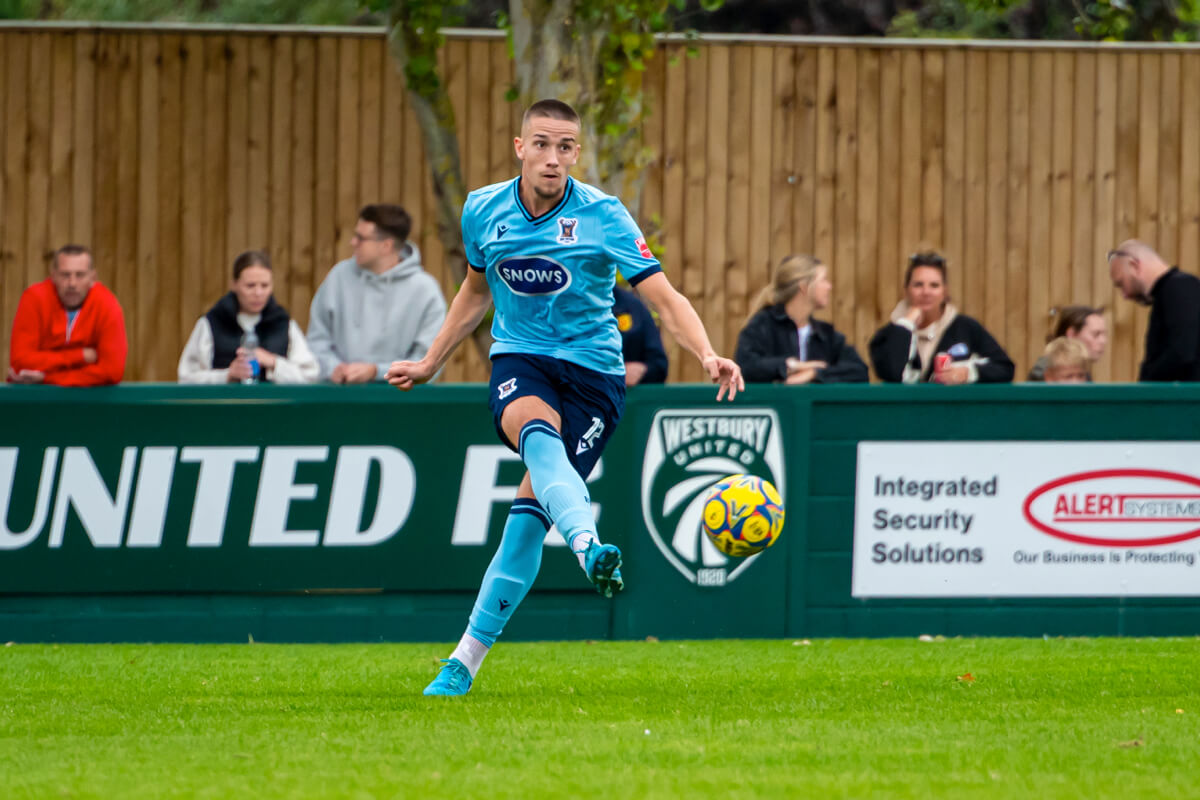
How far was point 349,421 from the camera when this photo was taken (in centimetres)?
872

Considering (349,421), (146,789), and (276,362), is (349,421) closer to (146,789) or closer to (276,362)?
(276,362)

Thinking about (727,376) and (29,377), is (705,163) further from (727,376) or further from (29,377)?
(727,376)

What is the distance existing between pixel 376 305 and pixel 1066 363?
403 centimetres

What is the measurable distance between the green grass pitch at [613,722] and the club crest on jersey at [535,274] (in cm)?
158

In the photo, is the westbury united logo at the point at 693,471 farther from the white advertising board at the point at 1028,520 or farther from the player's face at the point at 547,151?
the player's face at the point at 547,151

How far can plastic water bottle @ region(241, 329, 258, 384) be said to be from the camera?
879 cm

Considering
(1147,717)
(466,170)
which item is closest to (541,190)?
(1147,717)

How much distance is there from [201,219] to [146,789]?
30.6 feet

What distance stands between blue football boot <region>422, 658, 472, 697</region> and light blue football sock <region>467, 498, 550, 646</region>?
0.59 ft

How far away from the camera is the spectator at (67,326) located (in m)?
8.79

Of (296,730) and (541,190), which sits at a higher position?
(541,190)

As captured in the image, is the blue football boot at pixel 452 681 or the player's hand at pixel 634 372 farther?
the player's hand at pixel 634 372

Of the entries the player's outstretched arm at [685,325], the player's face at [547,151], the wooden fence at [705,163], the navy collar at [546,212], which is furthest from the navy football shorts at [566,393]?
the wooden fence at [705,163]

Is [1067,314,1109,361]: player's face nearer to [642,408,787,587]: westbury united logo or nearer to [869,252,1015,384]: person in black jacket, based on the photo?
[869,252,1015,384]: person in black jacket
